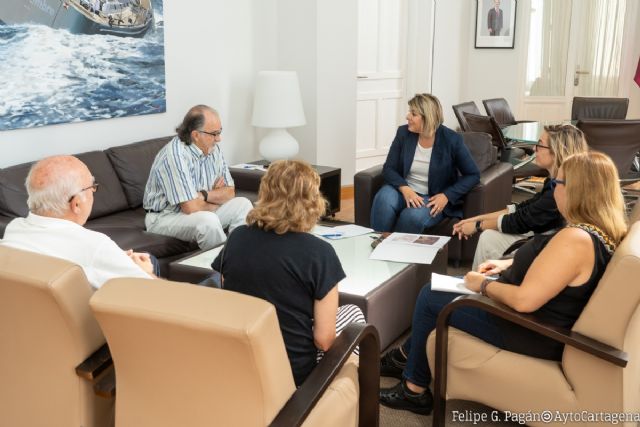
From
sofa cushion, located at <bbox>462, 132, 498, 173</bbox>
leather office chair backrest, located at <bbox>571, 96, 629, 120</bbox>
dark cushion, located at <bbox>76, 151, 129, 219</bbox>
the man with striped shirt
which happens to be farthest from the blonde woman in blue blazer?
leather office chair backrest, located at <bbox>571, 96, 629, 120</bbox>

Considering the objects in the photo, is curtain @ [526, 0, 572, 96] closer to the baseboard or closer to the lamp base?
the baseboard

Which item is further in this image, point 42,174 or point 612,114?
point 612,114

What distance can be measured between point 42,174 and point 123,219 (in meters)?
1.88

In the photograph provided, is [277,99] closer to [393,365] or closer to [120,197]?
[120,197]

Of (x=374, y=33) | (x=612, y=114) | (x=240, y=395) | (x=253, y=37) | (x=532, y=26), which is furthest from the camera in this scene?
(x=532, y=26)

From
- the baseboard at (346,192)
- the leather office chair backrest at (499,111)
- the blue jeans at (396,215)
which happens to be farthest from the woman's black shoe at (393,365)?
the leather office chair backrest at (499,111)

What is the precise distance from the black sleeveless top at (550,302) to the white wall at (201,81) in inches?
116

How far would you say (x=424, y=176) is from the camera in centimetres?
434

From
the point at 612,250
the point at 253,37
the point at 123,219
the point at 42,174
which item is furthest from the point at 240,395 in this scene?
the point at 253,37

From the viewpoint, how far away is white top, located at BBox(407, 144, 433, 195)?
4.31 meters

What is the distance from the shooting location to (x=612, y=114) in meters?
6.55

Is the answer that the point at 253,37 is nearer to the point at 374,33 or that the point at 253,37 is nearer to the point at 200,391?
the point at 374,33

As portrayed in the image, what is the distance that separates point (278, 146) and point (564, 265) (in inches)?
133

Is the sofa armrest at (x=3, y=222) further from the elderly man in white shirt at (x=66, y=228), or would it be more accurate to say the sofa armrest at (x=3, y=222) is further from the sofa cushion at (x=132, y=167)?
the elderly man in white shirt at (x=66, y=228)
